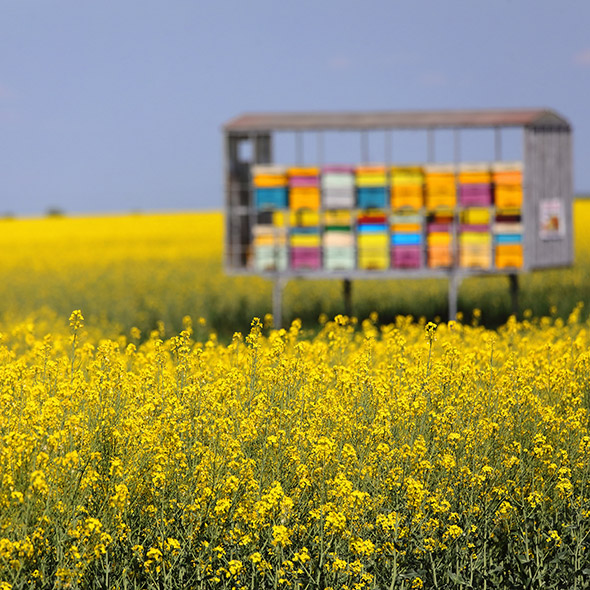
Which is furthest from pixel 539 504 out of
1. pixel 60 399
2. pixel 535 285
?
pixel 535 285

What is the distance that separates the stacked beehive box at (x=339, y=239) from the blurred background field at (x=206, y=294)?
6.70 feet

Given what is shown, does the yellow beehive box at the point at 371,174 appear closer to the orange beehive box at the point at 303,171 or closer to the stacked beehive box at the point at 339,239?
the stacked beehive box at the point at 339,239

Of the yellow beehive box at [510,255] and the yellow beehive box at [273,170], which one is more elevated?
the yellow beehive box at [273,170]

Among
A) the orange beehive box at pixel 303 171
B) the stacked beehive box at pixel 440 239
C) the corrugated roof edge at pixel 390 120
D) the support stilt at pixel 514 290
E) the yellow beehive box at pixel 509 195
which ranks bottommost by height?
the support stilt at pixel 514 290

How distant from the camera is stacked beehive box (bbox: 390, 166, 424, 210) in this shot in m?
16.6

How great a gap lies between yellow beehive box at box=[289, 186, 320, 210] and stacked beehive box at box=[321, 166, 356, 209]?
203mm

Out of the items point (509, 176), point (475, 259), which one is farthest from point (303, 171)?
point (509, 176)

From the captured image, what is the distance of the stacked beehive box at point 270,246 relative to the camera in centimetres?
1716

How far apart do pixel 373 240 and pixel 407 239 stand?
24.0 inches

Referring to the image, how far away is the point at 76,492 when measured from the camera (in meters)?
5.74

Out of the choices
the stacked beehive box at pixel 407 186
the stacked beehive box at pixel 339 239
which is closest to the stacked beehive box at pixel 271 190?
the stacked beehive box at pixel 339 239

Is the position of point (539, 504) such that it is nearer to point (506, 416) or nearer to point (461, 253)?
point (506, 416)

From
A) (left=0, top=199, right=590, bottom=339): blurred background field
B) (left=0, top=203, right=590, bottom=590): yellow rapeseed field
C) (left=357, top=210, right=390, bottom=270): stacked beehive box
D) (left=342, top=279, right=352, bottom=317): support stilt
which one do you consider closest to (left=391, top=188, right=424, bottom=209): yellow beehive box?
(left=357, top=210, right=390, bottom=270): stacked beehive box

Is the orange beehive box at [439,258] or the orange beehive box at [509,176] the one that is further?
the orange beehive box at [439,258]
